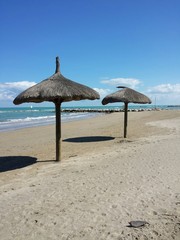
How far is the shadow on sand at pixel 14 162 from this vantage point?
26.2 feet

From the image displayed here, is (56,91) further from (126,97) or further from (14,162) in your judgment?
(126,97)

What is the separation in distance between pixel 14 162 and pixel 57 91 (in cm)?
260

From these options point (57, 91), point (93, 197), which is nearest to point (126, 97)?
point (57, 91)

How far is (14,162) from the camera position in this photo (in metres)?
8.70

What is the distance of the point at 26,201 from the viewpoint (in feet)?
16.1

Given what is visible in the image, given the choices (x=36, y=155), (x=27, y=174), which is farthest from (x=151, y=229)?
(x=36, y=155)

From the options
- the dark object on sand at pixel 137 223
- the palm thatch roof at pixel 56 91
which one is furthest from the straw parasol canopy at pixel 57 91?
the dark object on sand at pixel 137 223

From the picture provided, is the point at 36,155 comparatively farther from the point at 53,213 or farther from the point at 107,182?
the point at 53,213

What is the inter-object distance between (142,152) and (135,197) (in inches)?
148

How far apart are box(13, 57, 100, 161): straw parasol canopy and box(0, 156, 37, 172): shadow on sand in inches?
37.5

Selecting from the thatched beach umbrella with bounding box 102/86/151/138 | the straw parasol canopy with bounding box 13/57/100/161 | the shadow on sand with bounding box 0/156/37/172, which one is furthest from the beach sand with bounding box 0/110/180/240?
the thatched beach umbrella with bounding box 102/86/151/138

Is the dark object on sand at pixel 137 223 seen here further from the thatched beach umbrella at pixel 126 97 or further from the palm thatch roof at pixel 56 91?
the thatched beach umbrella at pixel 126 97

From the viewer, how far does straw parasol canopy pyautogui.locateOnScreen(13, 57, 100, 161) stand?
25.3 feet

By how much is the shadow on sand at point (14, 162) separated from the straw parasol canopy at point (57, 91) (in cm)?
95
